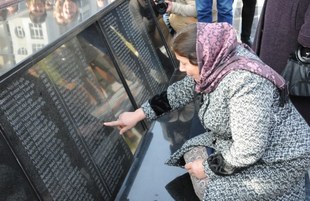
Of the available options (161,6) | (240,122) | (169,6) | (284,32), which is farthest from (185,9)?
(240,122)

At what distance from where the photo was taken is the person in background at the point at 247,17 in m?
5.59

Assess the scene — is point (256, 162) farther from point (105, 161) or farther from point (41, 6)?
point (41, 6)

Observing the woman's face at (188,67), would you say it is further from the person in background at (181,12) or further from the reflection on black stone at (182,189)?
the person in background at (181,12)

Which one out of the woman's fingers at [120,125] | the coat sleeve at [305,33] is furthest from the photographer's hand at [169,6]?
the woman's fingers at [120,125]

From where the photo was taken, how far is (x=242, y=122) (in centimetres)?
188

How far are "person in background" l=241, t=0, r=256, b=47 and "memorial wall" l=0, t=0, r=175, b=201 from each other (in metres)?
2.61

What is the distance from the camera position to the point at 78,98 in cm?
226

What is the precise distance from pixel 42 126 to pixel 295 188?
4.15 feet

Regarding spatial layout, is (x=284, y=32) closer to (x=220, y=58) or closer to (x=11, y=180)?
(x=220, y=58)

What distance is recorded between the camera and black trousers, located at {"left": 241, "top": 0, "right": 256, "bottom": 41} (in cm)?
559

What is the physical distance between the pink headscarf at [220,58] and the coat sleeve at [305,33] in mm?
627

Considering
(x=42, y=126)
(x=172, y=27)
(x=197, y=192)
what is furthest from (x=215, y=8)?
(x=42, y=126)

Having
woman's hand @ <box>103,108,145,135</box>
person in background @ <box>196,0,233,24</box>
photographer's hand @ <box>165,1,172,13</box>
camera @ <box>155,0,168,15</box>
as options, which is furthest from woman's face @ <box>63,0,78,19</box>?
person in background @ <box>196,0,233,24</box>

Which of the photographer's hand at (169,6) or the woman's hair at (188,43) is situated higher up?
the woman's hair at (188,43)
